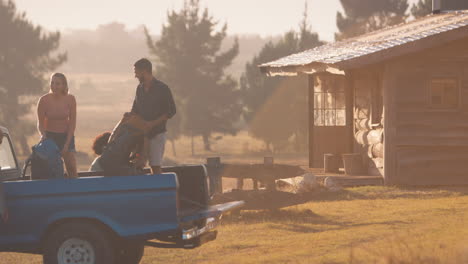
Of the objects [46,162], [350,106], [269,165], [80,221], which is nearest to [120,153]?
[46,162]

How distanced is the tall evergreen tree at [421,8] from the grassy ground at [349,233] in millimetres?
32488

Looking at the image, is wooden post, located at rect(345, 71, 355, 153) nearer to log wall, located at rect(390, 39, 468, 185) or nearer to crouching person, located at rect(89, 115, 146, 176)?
log wall, located at rect(390, 39, 468, 185)

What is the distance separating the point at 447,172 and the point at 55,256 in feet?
47.8

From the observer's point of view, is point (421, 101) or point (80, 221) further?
point (421, 101)

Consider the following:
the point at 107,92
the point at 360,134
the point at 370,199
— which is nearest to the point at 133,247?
the point at 370,199

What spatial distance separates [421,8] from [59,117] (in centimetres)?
4587

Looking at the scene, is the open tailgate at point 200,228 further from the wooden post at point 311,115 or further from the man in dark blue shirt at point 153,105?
the wooden post at point 311,115

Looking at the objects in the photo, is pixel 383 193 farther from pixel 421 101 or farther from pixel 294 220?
pixel 294 220

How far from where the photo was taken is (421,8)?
5353 centimetres

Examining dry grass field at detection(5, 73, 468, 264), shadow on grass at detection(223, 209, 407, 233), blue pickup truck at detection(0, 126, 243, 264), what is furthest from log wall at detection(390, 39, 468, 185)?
blue pickup truck at detection(0, 126, 243, 264)

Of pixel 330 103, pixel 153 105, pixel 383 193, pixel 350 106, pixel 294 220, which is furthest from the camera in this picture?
pixel 330 103

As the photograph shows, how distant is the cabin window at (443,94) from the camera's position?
69.6 feet

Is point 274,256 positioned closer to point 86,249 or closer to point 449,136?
point 86,249

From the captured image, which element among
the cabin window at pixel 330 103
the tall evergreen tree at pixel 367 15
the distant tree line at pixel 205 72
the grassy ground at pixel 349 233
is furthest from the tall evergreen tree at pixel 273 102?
the grassy ground at pixel 349 233
